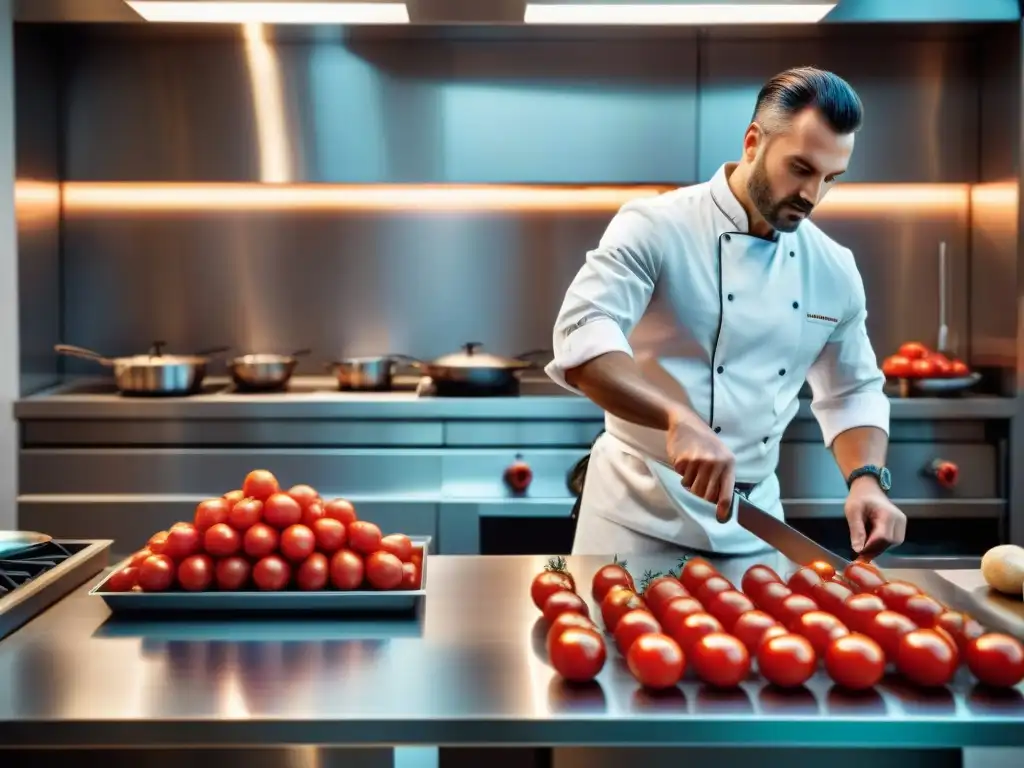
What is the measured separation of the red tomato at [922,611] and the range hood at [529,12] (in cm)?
198

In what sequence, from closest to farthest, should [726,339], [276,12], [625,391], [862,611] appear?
[862,611]
[625,391]
[726,339]
[276,12]

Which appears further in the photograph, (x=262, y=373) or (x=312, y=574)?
(x=262, y=373)

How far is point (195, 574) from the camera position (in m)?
1.47

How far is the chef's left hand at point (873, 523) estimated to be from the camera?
69.1 inches

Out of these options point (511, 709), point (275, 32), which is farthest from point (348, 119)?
point (511, 709)

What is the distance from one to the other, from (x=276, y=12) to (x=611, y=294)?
158 centimetres

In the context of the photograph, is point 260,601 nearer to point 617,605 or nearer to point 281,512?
point 281,512

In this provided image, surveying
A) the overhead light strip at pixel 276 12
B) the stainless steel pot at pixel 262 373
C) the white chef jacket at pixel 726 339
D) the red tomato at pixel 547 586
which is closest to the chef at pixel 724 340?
the white chef jacket at pixel 726 339

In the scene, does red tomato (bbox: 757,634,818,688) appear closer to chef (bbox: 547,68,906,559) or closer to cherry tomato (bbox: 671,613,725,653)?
cherry tomato (bbox: 671,613,725,653)

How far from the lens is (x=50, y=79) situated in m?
3.55

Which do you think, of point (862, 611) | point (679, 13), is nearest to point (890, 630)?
point (862, 611)

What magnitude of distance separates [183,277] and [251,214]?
31 cm

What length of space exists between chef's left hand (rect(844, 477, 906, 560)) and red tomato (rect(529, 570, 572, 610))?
20.6 inches

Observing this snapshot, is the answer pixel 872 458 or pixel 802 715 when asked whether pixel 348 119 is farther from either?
pixel 802 715
